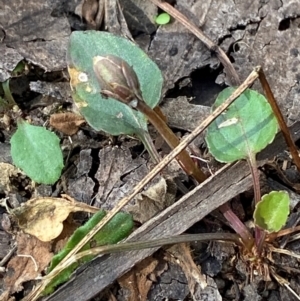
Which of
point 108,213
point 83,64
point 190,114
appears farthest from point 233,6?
point 108,213

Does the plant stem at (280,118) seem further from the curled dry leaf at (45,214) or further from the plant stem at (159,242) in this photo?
the curled dry leaf at (45,214)

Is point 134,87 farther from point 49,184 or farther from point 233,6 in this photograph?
point 233,6

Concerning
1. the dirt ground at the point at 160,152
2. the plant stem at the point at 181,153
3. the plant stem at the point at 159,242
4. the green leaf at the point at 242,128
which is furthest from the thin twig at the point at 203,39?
the plant stem at the point at 159,242

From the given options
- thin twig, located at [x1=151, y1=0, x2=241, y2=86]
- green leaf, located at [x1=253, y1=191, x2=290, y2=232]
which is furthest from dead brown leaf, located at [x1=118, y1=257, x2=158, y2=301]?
thin twig, located at [x1=151, y1=0, x2=241, y2=86]

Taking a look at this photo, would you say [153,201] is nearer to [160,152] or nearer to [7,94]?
[160,152]

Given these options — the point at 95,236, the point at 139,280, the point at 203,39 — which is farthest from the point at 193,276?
the point at 203,39
